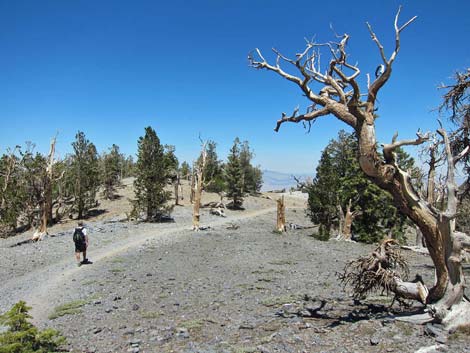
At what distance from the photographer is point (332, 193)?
3244 centimetres

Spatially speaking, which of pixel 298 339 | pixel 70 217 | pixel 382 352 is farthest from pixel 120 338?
pixel 70 217

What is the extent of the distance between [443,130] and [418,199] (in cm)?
181

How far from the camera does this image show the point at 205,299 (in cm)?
1186

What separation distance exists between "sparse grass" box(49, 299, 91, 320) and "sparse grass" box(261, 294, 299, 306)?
5992mm

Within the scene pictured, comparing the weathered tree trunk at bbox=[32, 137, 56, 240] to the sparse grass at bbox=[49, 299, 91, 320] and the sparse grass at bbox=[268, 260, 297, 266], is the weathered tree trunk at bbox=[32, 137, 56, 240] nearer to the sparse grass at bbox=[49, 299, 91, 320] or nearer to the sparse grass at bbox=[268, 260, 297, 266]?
the sparse grass at bbox=[49, 299, 91, 320]

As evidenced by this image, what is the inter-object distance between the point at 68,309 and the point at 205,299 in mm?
4489

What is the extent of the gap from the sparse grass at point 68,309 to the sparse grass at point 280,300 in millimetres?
5992

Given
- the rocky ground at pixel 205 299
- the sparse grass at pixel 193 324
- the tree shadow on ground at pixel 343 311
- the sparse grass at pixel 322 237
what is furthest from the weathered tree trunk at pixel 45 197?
the tree shadow on ground at pixel 343 311

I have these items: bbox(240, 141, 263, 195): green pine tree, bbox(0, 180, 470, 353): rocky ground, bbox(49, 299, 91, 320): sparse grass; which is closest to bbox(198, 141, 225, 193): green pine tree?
bbox(240, 141, 263, 195): green pine tree

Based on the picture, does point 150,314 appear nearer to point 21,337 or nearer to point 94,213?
point 21,337

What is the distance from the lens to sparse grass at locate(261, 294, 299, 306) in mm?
10889

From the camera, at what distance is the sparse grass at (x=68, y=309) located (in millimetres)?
11102

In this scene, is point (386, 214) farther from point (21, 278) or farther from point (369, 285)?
point (21, 278)

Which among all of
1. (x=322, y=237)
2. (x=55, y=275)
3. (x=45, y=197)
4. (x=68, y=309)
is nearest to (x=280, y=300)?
(x=68, y=309)
